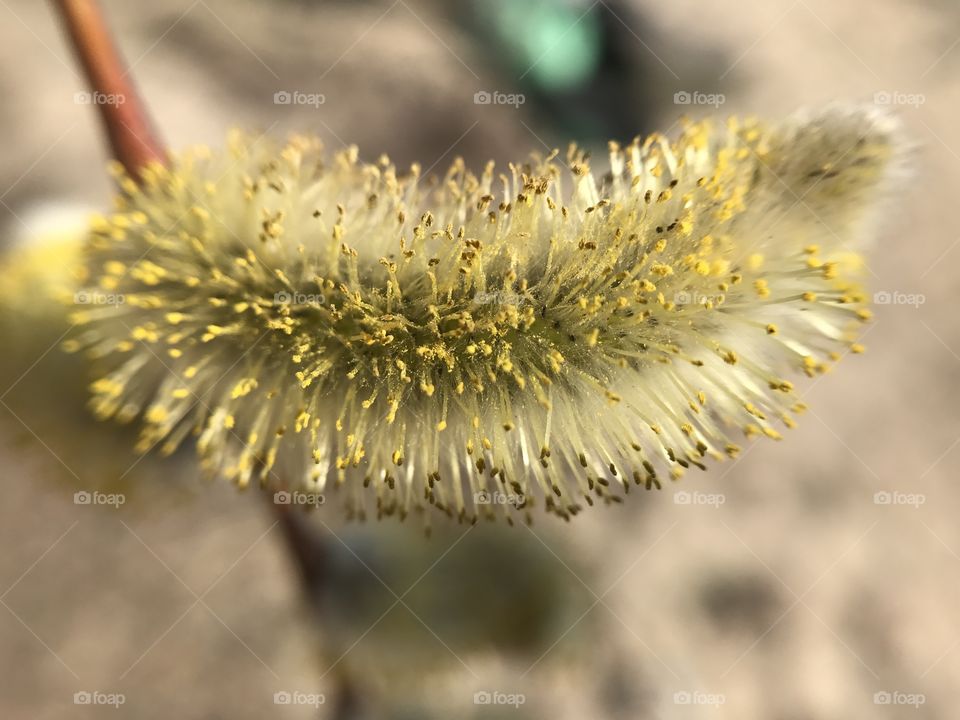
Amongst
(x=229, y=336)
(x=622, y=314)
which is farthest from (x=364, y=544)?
(x=622, y=314)

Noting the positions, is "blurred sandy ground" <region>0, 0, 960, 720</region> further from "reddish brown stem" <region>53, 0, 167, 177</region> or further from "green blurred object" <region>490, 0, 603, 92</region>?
"reddish brown stem" <region>53, 0, 167, 177</region>

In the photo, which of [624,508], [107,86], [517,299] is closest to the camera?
[517,299]

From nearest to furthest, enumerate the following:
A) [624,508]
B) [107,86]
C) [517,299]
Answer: [517,299]
[107,86]
[624,508]

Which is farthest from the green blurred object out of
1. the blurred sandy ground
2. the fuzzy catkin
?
the fuzzy catkin

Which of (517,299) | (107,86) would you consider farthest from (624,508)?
(107,86)

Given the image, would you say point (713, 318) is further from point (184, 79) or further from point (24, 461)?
point (184, 79)

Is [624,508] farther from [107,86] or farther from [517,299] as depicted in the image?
[107,86]

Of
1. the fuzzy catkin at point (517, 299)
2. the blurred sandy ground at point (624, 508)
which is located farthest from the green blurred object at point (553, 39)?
the fuzzy catkin at point (517, 299)
